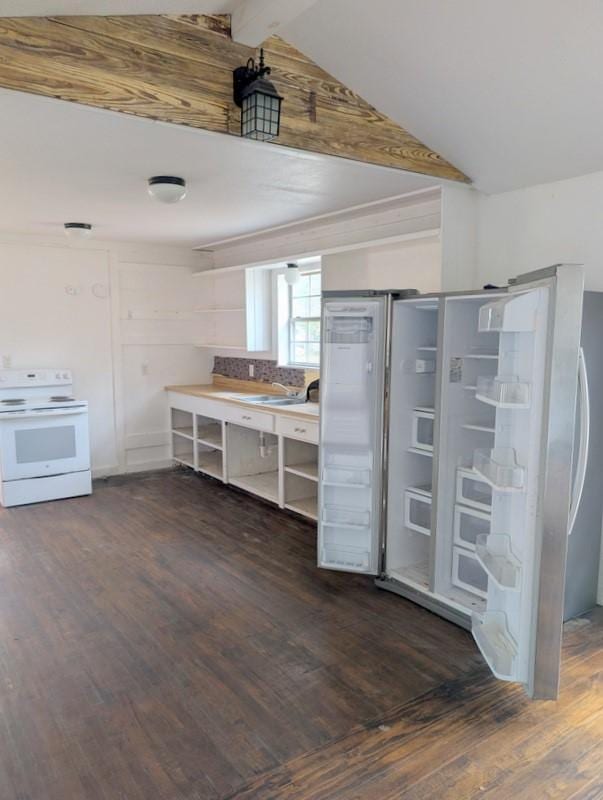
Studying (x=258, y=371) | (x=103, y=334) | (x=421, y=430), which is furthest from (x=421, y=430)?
(x=103, y=334)

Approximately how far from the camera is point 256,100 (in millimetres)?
2250

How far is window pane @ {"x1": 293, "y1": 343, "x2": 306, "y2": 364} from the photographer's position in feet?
16.8

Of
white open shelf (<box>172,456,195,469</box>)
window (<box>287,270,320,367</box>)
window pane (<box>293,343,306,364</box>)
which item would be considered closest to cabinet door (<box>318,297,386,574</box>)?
window (<box>287,270,320,367</box>)

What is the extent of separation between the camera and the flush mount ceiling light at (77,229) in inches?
174

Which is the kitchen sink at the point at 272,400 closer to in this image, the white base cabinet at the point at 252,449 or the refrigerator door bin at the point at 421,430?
the white base cabinet at the point at 252,449

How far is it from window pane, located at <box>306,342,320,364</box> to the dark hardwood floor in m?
1.93

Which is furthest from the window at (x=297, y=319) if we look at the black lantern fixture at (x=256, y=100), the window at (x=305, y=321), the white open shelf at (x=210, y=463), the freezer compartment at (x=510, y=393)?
the freezer compartment at (x=510, y=393)

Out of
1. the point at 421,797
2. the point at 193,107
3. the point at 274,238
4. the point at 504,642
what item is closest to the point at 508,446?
the point at 504,642

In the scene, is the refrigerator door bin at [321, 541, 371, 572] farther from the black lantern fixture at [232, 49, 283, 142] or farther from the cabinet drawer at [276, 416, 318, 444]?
the black lantern fixture at [232, 49, 283, 142]

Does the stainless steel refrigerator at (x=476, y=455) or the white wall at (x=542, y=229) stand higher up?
the white wall at (x=542, y=229)

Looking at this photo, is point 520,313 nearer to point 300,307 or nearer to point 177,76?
→ point 177,76

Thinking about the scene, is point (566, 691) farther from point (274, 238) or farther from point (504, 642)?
point (274, 238)

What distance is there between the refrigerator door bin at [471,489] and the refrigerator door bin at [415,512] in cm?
30

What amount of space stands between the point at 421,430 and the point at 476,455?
0.65 meters
